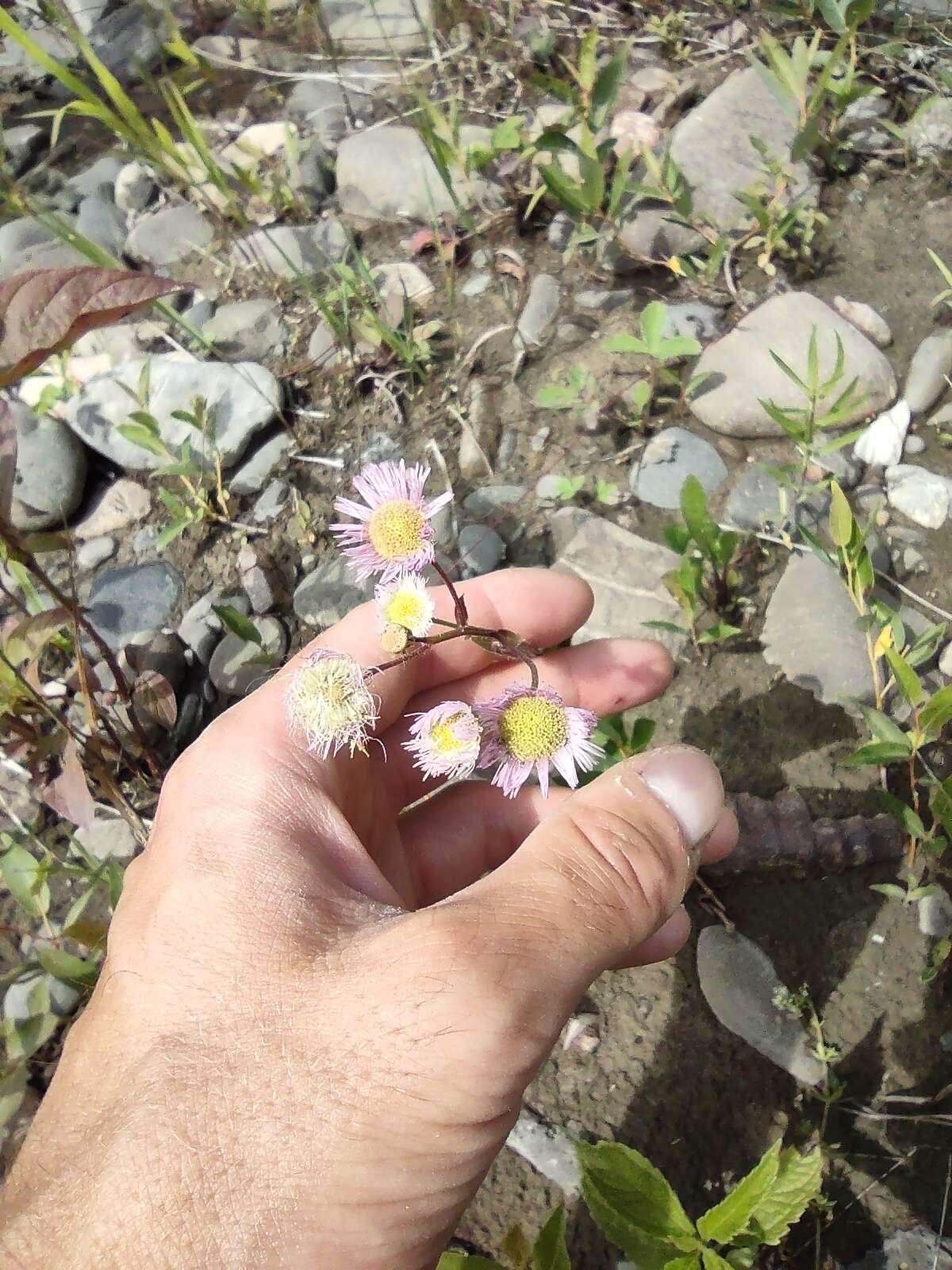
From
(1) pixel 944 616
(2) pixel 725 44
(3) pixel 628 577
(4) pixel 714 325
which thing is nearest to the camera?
(1) pixel 944 616

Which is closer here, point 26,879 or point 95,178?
point 26,879

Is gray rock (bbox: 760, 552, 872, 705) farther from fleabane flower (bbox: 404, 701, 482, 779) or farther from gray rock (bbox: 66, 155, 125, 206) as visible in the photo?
gray rock (bbox: 66, 155, 125, 206)

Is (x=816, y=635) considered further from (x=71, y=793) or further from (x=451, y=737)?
(x=71, y=793)

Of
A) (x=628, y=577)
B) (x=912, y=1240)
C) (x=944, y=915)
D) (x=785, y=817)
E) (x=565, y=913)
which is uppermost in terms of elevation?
(x=565, y=913)

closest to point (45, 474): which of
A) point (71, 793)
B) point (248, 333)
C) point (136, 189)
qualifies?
point (248, 333)

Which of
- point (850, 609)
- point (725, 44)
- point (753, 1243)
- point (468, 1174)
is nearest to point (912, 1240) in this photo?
point (753, 1243)

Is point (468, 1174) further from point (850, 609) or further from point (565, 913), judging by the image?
point (850, 609)

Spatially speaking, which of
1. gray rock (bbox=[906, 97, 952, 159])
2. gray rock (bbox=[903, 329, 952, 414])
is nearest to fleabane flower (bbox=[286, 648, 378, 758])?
gray rock (bbox=[903, 329, 952, 414])
